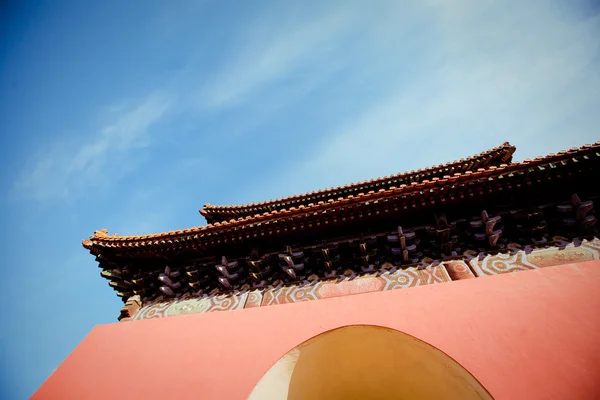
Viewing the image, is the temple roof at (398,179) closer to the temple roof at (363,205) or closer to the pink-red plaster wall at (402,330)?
the temple roof at (363,205)

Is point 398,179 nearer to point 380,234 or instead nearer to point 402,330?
point 380,234

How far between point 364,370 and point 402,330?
93 cm

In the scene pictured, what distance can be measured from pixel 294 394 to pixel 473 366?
192 cm

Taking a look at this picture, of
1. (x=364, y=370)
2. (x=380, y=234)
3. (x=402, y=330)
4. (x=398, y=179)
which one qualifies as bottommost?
(x=364, y=370)

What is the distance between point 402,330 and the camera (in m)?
→ 3.06

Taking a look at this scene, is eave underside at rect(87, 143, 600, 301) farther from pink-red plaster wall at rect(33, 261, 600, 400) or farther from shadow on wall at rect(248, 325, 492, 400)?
shadow on wall at rect(248, 325, 492, 400)

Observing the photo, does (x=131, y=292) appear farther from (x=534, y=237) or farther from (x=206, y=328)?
(x=534, y=237)

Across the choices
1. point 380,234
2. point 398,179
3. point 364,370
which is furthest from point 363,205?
point 398,179

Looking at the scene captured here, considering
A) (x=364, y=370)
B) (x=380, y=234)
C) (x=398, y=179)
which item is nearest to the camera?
(x=364, y=370)

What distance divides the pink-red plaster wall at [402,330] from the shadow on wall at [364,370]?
132 millimetres

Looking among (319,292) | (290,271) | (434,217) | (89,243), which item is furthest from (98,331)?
(434,217)

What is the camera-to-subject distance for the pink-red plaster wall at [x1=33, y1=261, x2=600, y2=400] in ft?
8.28

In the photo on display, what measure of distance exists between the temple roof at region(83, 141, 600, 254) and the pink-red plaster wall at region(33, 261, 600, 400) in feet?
4.27

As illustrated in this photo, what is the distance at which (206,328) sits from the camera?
3.63 m
